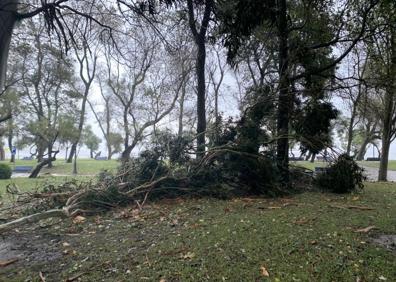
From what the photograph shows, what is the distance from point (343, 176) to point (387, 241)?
351 centimetres

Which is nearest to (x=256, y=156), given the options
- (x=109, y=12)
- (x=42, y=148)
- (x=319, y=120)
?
(x=319, y=120)

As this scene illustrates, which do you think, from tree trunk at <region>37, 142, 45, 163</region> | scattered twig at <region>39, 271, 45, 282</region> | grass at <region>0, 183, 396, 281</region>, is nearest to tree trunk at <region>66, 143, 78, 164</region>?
tree trunk at <region>37, 142, 45, 163</region>

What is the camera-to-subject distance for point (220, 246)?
3375 millimetres

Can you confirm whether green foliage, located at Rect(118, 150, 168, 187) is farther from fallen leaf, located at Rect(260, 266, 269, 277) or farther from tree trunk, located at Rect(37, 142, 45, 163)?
tree trunk, located at Rect(37, 142, 45, 163)

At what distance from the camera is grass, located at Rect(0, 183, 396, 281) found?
2.83m

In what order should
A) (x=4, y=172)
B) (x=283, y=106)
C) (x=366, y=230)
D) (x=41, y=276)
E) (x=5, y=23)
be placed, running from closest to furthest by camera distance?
(x=41, y=276)
(x=5, y=23)
(x=366, y=230)
(x=283, y=106)
(x=4, y=172)

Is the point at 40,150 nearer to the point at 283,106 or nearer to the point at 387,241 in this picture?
the point at 283,106

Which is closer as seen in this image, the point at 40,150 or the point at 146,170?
the point at 146,170

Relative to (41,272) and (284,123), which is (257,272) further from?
(284,123)

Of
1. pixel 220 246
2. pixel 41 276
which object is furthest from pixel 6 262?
pixel 220 246

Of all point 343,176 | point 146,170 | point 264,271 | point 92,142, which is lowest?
point 264,271

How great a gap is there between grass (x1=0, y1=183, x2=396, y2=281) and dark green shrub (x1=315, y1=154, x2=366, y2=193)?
67.8 inches

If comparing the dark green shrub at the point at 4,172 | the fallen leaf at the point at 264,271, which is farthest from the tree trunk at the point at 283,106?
the dark green shrub at the point at 4,172

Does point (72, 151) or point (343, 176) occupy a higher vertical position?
point (343, 176)
